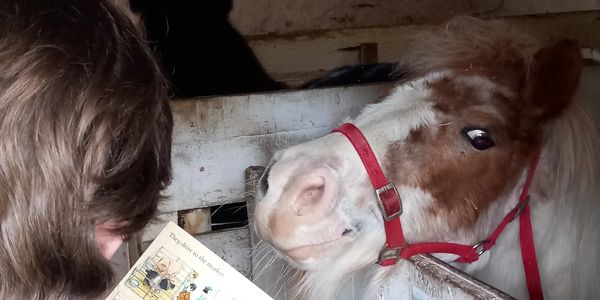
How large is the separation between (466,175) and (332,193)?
0.33m

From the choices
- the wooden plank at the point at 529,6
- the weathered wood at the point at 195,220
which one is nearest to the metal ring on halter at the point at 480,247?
the weathered wood at the point at 195,220

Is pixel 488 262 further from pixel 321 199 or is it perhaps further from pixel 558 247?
pixel 321 199

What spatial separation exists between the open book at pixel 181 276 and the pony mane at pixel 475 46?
74cm

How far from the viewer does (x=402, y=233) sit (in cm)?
139

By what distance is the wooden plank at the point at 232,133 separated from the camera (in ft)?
6.41

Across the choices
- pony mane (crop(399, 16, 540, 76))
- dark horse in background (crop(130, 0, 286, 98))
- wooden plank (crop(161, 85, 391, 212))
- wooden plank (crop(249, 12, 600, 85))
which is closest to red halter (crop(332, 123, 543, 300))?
pony mane (crop(399, 16, 540, 76))

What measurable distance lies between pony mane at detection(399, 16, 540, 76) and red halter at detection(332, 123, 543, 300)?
25 centimetres

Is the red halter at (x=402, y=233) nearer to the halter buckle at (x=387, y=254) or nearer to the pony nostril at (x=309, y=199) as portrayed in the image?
the halter buckle at (x=387, y=254)

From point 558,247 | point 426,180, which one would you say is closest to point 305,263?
point 426,180

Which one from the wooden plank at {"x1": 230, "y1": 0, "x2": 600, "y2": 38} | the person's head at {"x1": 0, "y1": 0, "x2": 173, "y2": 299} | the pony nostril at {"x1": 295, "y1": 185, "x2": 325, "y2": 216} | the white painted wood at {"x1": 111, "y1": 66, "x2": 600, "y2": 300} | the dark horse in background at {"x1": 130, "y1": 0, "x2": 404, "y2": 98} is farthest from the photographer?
the wooden plank at {"x1": 230, "y1": 0, "x2": 600, "y2": 38}

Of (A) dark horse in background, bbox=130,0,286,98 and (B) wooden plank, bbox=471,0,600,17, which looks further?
(B) wooden plank, bbox=471,0,600,17

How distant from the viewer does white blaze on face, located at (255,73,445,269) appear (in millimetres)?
1276

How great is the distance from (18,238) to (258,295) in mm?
683

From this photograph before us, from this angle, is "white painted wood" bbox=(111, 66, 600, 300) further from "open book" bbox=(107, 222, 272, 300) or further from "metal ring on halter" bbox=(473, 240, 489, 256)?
"metal ring on halter" bbox=(473, 240, 489, 256)
